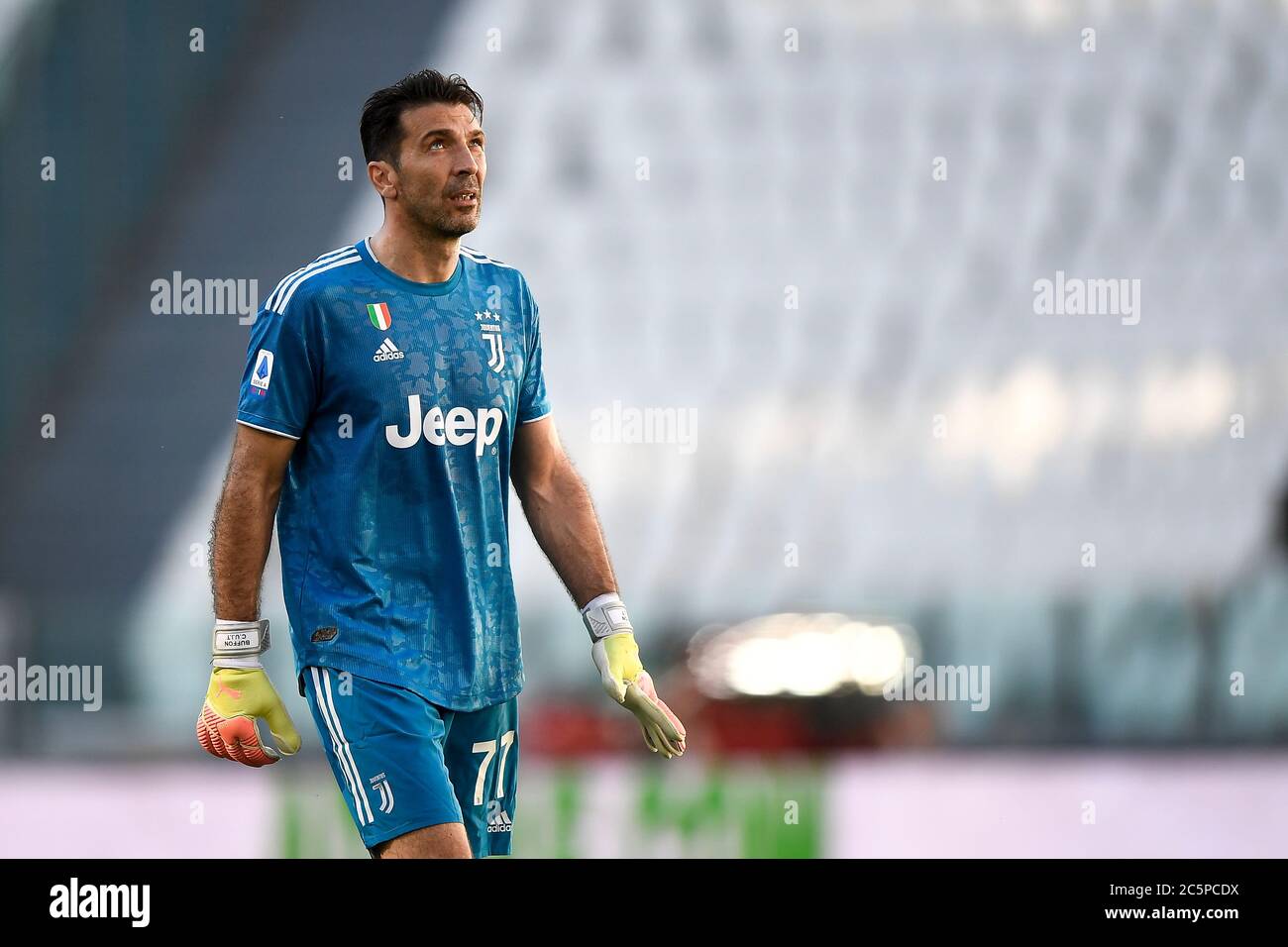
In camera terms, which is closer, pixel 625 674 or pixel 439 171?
pixel 439 171

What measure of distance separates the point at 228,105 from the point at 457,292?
3.83 m

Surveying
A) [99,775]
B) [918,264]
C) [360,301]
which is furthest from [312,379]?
[918,264]

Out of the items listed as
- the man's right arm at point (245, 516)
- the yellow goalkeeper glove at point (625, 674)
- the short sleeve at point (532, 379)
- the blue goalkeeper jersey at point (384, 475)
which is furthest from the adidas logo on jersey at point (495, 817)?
the short sleeve at point (532, 379)

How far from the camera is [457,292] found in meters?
3.28

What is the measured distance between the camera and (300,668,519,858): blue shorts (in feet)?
9.76

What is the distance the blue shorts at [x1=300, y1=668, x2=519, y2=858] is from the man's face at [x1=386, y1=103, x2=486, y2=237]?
1.03 m

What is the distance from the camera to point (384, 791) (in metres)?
2.99

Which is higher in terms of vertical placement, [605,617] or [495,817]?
[605,617]

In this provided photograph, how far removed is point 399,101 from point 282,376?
27.9 inches

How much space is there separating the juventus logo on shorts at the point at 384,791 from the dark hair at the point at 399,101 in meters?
1.37
